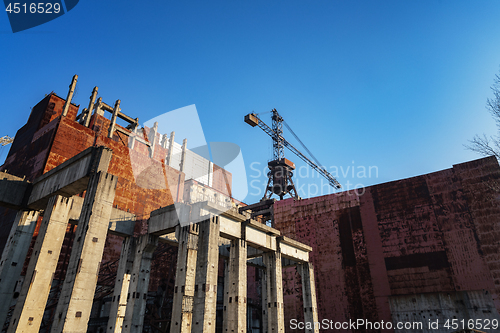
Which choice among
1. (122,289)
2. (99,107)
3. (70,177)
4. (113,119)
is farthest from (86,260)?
(99,107)

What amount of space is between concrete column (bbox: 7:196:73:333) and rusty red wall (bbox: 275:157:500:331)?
2649 cm

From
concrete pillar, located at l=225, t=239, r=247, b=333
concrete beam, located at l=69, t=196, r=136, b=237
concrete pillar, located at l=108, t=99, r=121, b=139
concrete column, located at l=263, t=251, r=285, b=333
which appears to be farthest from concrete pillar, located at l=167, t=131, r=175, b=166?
concrete pillar, located at l=225, t=239, r=247, b=333

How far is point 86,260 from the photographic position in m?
15.8

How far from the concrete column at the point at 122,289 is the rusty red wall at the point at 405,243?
20.4 meters

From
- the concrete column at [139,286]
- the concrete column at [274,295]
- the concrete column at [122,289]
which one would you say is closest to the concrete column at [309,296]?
the concrete column at [274,295]

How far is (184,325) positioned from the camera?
61.3ft

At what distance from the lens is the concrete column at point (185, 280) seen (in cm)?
1892

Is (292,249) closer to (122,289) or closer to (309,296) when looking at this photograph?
(309,296)

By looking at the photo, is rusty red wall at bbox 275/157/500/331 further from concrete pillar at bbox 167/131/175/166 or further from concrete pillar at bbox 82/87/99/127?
concrete pillar at bbox 167/131/175/166

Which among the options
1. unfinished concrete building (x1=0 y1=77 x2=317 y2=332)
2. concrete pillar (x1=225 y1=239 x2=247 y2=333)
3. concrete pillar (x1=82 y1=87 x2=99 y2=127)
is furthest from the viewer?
concrete pillar (x1=82 y1=87 x2=99 y2=127)

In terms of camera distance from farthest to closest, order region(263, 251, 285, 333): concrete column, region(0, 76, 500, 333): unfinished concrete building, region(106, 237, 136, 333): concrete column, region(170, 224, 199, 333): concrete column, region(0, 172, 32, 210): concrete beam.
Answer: region(263, 251, 285, 333): concrete column → region(106, 237, 136, 333): concrete column → region(0, 172, 32, 210): concrete beam → region(170, 224, 199, 333): concrete column → region(0, 76, 500, 333): unfinished concrete building

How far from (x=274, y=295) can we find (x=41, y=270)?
16603 mm

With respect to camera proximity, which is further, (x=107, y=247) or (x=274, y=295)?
(x=107, y=247)

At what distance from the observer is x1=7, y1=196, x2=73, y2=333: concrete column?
16.1m
